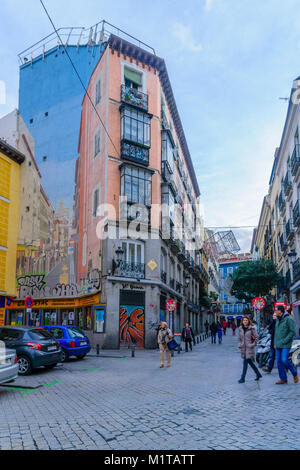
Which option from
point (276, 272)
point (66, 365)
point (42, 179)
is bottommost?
point (66, 365)

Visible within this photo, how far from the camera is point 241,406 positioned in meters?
6.98

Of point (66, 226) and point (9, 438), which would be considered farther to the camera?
point (66, 226)

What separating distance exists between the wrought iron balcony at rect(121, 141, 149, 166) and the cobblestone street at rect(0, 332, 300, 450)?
1618 cm

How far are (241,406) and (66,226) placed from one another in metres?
21.9

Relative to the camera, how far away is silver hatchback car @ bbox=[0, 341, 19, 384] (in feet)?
26.8

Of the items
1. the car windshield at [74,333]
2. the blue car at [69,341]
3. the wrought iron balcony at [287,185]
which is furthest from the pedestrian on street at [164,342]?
the wrought iron balcony at [287,185]

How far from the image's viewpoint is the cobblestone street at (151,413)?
497cm

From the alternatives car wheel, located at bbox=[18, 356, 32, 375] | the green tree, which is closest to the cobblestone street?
car wheel, located at bbox=[18, 356, 32, 375]

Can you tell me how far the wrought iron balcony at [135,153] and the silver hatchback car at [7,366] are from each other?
57.5 ft

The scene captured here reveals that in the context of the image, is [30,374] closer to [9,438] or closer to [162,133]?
[9,438]

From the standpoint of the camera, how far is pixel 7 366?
8.37 meters

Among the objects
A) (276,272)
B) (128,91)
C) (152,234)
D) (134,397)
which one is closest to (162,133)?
(128,91)

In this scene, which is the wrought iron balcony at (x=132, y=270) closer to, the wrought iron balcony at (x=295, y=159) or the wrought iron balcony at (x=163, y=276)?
the wrought iron balcony at (x=163, y=276)

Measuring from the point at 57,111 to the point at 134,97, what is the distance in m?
6.72
